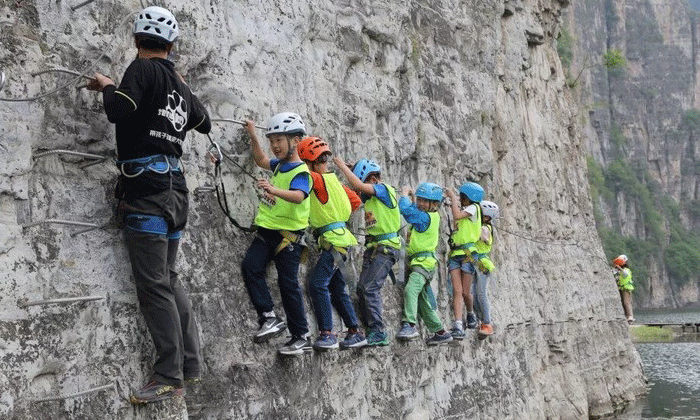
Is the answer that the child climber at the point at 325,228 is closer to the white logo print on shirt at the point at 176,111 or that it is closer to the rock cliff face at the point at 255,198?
the rock cliff face at the point at 255,198

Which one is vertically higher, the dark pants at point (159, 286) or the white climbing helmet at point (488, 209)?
the white climbing helmet at point (488, 209)

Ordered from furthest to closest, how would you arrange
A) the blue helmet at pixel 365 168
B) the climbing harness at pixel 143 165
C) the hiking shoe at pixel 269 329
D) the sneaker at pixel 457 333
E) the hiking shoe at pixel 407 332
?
the sneaker at pixel 457 333 < the hiking shoe at pixel 407 332 < the blue helmet at pixel 365 168 < the hiking shoe at pixel 269 329 < the climbing harness at pixel 143 165

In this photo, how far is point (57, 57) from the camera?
626 centimetres

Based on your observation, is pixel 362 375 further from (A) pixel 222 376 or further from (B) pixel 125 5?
(B) pixel 125 5

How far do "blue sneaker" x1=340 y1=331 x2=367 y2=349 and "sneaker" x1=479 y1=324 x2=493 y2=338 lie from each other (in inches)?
137

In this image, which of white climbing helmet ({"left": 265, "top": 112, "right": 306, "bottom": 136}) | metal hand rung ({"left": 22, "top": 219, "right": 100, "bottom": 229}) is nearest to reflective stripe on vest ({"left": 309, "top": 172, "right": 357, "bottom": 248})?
white climbing helmet ({"left": 265, "top": 112, "right": 306, "bottom": 136})

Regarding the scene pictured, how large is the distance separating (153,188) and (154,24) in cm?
104

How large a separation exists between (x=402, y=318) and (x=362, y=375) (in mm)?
1080

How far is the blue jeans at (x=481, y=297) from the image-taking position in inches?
470

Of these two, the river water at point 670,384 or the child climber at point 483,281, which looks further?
the river water at point 670,384

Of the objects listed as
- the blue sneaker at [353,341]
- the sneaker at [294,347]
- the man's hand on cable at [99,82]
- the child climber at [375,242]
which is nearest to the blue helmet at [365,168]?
the child climber at [375,242]

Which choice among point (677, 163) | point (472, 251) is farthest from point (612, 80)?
point (472, 251)

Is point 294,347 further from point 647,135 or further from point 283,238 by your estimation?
point 647,135

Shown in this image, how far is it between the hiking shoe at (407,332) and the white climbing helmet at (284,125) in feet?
9.29
